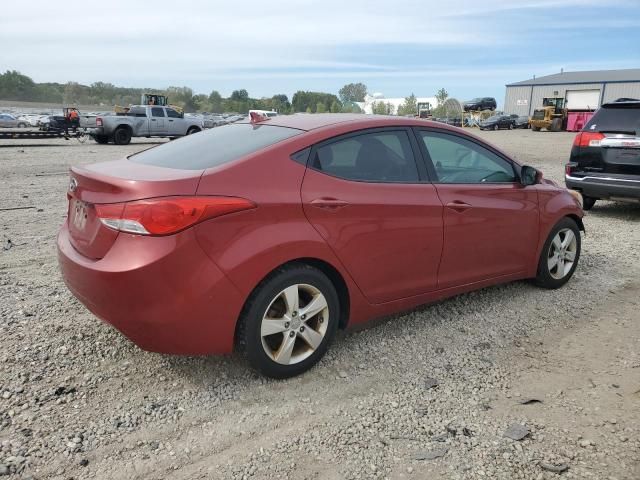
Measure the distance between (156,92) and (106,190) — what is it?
115674 mm

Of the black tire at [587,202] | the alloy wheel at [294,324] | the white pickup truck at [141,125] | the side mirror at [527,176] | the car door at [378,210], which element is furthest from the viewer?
the white pickup truck at [141,125]

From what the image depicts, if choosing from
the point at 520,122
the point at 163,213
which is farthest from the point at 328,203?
the point at 520,122

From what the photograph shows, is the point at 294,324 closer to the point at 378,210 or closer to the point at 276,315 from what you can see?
the point at 276,315

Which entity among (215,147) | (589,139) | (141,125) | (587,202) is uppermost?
(141,125)

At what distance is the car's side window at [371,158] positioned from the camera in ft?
11.0

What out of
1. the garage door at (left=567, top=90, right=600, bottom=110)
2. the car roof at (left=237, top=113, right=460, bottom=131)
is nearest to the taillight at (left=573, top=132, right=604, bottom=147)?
the car roof at (left=237, top=113, right=460, bottom=131)

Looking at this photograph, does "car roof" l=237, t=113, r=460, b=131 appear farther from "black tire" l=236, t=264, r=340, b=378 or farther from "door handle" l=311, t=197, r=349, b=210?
"black tire" l=236, t=264, r=340, b=378

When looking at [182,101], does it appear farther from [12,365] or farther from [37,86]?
[12,365]

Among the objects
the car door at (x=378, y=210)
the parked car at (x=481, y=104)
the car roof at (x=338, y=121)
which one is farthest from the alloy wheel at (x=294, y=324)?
the parked car at (x=481, y=104)

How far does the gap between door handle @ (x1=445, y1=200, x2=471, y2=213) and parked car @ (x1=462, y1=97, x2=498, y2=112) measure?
61.4m

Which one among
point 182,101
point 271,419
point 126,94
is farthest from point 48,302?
point 126,94

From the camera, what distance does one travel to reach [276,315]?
10.5 feet

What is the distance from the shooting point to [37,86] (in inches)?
4916

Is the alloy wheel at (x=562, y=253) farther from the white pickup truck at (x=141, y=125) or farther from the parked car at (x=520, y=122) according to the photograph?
the parked car at (x=520, y=122)
